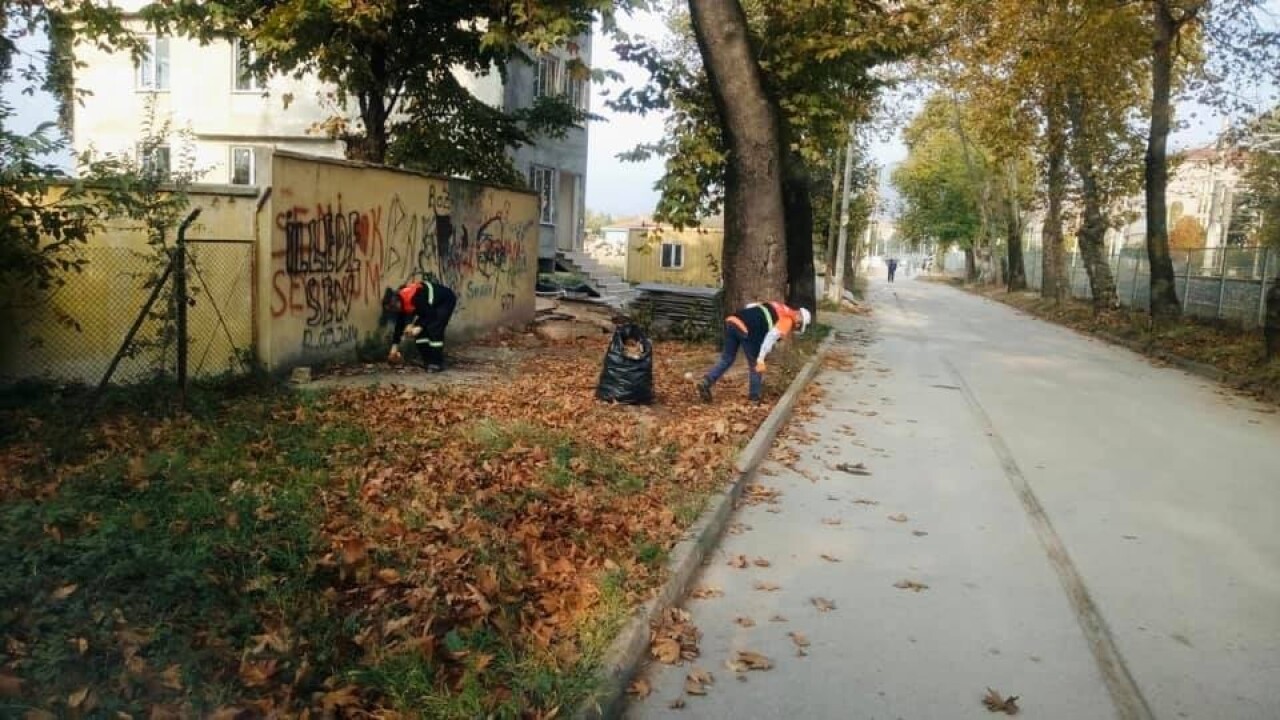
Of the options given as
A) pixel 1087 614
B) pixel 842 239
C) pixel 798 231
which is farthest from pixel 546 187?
pixel 1087 614

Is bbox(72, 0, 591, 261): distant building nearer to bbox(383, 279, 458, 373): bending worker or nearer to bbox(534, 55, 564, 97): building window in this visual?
bbox(534, 55, 564, 97): building window

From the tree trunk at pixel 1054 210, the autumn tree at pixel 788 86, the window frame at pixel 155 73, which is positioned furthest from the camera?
the tree trunk at pixel 1054 210

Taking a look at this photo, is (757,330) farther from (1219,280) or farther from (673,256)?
(673,256)

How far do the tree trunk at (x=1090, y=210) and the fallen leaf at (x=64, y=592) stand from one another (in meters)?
26.9

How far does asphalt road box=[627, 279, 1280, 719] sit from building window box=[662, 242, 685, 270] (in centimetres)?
2862

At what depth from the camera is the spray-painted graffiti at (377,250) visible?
35.5 ft

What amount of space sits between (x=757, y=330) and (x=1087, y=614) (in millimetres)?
5663

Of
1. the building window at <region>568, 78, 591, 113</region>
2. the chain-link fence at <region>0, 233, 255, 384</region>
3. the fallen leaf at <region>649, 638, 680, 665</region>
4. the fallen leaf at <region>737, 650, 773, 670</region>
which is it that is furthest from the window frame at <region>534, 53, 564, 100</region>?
the fallen leaf at <region>737, 650, 773, 670</region>

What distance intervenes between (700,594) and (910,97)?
33233 millimetres

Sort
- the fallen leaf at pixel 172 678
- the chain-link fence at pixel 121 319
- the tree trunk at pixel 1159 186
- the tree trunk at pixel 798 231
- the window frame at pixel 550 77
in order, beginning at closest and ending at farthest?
1. the fallen leaf at pixel 172 678
2. the chain-link fence at pixel 121 319
3. the tree trunk at pixel 798 231
4. the tree trunk at pixel 1159 186
5. the window frame at pixel 550 77

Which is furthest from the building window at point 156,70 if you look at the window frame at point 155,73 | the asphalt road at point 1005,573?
the asphalt road at point 1005,573

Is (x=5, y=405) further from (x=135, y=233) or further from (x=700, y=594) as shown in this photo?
(x=700, y=594)

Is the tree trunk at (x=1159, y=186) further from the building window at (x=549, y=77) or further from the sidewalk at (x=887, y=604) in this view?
the sidewalk at (x=887, y=604)

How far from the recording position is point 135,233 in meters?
9.93
